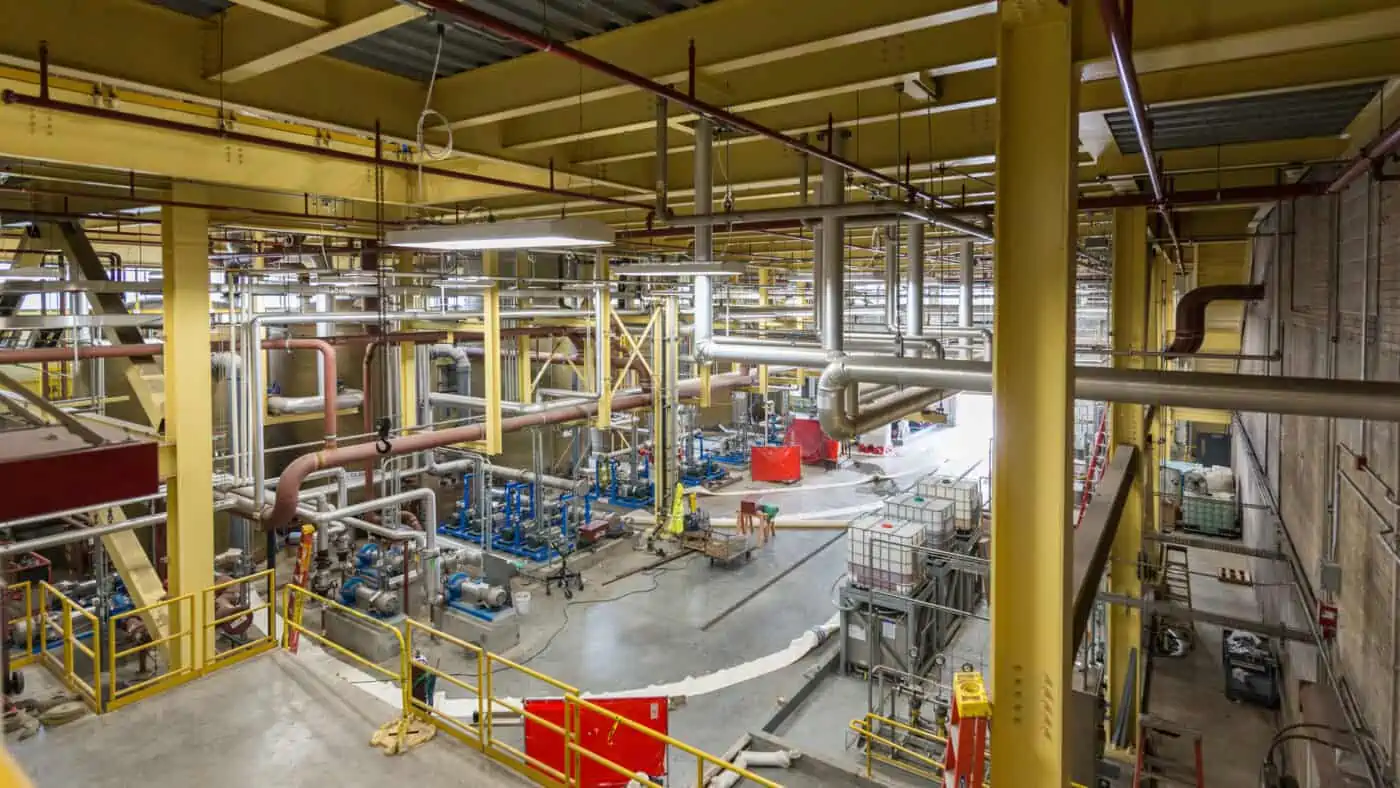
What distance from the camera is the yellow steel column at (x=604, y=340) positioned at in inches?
611

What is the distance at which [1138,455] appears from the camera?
10289 millimetres

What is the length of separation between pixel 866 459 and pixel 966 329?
18.1m

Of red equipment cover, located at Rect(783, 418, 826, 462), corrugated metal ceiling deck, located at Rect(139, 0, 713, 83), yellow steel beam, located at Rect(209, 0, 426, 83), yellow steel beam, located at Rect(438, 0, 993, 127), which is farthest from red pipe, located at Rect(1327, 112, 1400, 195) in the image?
red equipment cover, located at Rect(783, 418, 826, 462)

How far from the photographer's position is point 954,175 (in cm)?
954

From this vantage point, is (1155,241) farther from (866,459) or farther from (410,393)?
(866,459)

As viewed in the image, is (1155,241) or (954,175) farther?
(1155,241)

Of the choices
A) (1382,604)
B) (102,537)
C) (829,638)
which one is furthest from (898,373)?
(102,537)

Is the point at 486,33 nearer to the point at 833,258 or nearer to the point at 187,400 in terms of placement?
the point at 833,258

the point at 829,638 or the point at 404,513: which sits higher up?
the point at 404,513

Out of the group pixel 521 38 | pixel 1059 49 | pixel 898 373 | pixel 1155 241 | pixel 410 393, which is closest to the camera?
pixel 521 38

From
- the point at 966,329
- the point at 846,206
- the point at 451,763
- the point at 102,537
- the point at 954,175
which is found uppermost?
the point at 954,175

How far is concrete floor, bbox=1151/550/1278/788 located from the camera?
10.7m

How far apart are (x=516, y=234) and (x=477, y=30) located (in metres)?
1.83

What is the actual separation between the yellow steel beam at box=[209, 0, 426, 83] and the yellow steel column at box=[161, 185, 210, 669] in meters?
4.13
